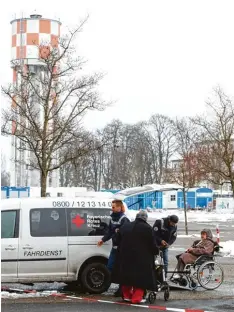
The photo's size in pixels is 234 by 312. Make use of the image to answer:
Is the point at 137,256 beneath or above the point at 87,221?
beneath

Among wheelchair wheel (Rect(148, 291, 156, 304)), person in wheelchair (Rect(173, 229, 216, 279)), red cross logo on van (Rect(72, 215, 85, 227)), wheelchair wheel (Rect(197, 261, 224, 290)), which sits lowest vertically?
wheelchair wheel (Rect(148, 291, 156, 304))

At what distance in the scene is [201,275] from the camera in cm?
1188

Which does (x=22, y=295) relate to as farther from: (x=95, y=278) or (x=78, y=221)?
(x=78, y=221)

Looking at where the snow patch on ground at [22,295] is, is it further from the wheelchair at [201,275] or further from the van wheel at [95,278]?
the wheelchair at [201,275]

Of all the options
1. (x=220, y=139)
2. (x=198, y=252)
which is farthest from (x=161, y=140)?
(x=198, y=252)

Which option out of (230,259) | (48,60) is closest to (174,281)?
(230,259)

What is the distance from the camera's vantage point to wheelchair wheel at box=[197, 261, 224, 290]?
11.9 metres

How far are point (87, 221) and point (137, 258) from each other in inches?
69.5

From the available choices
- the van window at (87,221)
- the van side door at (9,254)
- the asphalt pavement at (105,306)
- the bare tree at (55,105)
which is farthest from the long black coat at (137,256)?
the bare tree at (55,105)

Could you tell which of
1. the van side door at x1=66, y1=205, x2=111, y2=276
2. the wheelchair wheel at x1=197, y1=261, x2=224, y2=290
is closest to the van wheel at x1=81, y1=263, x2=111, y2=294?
the van side door at x1=66, y1=205, x2=111, y2=276

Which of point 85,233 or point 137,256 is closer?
point 137,256

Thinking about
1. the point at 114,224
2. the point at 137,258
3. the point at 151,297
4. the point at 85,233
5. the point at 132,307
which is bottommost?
the point at 132,307

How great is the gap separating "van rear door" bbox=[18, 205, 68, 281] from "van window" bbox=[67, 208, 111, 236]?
149 mm

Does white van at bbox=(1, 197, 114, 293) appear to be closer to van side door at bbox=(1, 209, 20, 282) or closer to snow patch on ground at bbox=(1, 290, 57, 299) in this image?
van side door at bbox=(1, 209, 20, 282)
